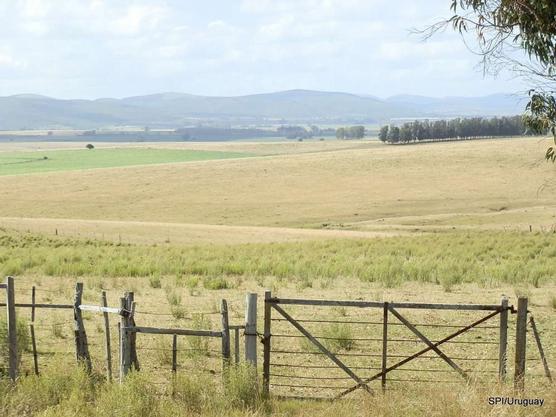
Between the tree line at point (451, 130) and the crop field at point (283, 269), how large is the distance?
217ft

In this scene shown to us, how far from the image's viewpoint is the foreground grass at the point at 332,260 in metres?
28.5

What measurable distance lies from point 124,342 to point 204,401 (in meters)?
1.60

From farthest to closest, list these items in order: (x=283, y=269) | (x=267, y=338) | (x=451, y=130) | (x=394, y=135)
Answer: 1. (x=451, y=130)
2. (x=394, y=135)
3. (x=283, y=269)
4. (x=267, y=338)

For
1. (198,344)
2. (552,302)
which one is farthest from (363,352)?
(552,302)

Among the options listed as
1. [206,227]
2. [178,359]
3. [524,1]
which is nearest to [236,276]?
[178,359]

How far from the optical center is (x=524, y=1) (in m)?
15.8

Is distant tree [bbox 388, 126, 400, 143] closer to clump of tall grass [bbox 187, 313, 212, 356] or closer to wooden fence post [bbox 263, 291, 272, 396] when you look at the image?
clump of tall grass [bbox 187, 313, 212, 356]

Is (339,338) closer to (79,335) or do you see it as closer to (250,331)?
(250,331)

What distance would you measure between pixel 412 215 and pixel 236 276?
41.0 m

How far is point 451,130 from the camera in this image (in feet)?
534

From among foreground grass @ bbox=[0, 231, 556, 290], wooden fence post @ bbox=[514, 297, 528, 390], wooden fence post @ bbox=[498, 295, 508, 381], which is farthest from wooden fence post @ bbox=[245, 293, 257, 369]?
foreground grass @ bbox=[0, 231, 556, 290]

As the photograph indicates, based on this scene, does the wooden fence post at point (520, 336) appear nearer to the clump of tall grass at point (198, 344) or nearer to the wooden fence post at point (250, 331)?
the wooden fence post at point (250, 331)

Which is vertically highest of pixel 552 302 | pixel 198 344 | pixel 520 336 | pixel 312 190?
pixel 520 336

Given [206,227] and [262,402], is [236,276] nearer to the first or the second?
[262,402]
